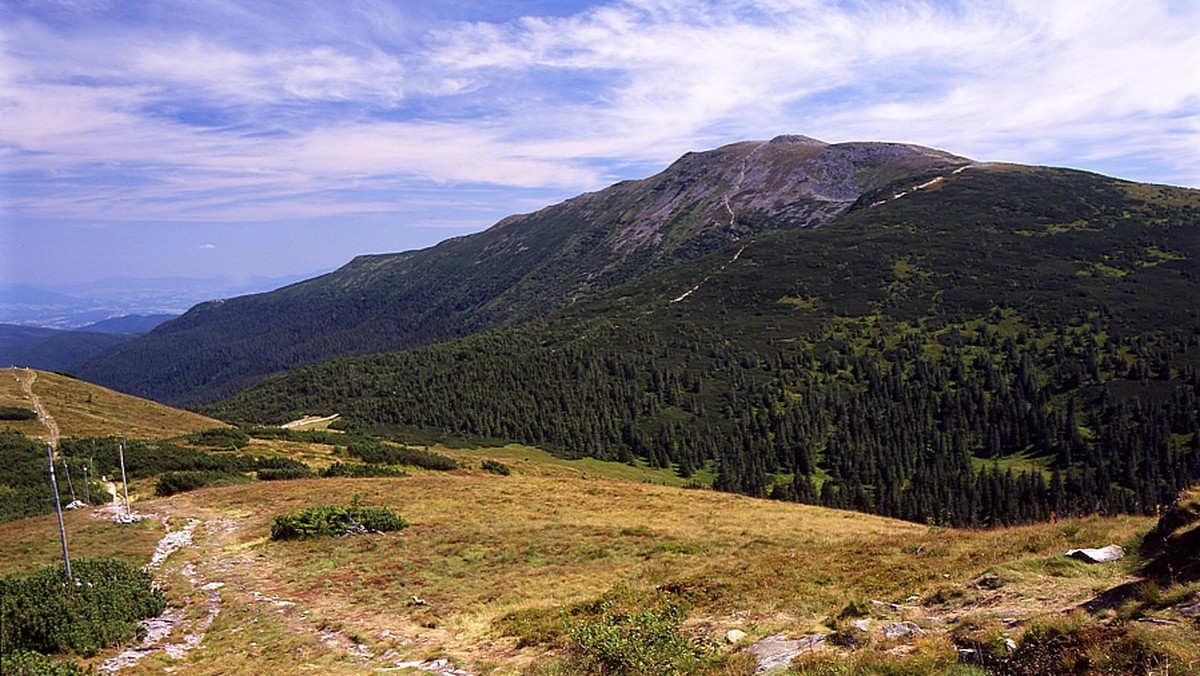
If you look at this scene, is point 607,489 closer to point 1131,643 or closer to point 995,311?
point 1131,643

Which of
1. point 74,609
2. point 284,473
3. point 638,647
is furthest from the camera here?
point 284,473

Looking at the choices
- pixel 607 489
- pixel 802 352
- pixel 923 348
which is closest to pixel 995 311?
pixel 923 348

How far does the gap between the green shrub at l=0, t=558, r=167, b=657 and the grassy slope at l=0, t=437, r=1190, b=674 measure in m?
1.34

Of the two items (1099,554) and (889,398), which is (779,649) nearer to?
(1099,554)

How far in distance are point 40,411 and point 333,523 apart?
183 ft

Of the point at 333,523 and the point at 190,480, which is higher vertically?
the point at 190,480

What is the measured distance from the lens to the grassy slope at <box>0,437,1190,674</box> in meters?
13.1

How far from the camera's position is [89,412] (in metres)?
66.2

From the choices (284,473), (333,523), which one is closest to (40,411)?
(284,473)

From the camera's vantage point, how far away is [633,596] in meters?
16.5

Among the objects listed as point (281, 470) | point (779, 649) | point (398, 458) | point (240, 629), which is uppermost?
point (779, 649)

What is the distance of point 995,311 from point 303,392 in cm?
21673

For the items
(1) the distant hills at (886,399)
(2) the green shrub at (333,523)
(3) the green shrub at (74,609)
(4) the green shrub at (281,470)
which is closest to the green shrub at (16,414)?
(4) the green shrub at (281,470)

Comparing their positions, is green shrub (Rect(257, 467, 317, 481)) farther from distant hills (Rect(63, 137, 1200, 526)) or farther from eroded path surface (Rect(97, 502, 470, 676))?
distant hills (Rect(63, 137, 1200, 526))
